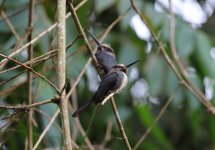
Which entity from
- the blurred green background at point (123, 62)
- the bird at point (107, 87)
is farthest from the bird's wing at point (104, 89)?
the blurred green background at point (123, 62)

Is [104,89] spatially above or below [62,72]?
below

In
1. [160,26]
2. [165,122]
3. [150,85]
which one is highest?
[160,26]

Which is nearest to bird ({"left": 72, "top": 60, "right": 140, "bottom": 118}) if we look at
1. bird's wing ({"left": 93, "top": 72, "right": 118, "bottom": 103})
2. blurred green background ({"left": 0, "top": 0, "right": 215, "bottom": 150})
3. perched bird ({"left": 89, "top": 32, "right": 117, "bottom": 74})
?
bird's wing ({"left": 93, "top": 72, "right": 118, "bottom": 103})

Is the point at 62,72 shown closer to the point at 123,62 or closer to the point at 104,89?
the point at 104,89

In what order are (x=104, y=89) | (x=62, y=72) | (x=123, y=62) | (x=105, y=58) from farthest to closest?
(x=123, y=62) → (x=105, y=58) → (x=104, y=89) → (x=62, y=72)

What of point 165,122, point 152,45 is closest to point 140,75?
point 152,45

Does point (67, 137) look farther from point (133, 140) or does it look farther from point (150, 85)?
point (133, 140)

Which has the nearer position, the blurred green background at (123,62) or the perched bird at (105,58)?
the perched bird at (105,58)

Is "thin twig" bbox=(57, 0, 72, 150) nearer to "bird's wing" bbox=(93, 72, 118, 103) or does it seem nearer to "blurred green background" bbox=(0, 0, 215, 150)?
"bird's wing" bbox=(93, 72, 118, 103)

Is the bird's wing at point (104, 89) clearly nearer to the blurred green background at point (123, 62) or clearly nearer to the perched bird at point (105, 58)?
the perched bird at point (105, 58)

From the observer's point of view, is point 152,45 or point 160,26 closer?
point 160,26


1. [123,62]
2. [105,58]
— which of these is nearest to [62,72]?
[105,58]
